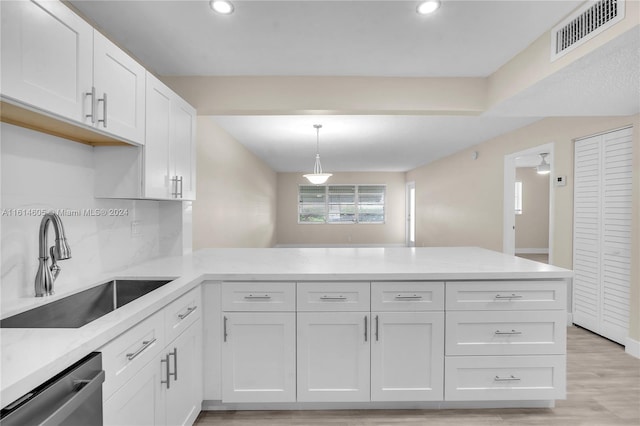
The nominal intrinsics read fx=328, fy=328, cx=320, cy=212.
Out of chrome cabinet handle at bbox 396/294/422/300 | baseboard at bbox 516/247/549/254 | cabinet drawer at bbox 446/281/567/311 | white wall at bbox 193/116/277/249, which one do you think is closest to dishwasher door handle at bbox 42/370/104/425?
chrome cabinet handle at bbox 396/294/422/300

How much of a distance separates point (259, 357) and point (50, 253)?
1218 mm

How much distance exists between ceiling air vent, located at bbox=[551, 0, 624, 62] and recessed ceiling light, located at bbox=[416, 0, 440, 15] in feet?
2.80

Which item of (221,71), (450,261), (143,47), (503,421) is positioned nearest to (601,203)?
(450,261)

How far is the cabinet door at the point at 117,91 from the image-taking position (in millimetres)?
1521

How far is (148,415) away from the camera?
139cm

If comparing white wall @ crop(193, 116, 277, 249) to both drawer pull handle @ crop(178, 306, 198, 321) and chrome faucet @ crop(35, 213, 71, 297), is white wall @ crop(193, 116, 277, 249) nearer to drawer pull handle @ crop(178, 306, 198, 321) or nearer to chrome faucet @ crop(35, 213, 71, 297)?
drawer pull handle @ crop(178, 306, 198, 321)

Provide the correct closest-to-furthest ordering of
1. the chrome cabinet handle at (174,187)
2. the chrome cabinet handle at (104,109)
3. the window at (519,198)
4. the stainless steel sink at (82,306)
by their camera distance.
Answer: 1. the stainless steel sink at (82,306)
2. the chrome cabinet handle at (104,109)
3. the chrome cabinet handle at (174,187)
4. the window at (519,198)

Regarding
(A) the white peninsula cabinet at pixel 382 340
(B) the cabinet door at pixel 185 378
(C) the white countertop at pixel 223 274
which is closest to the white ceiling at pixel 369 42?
(C) the white countertop at pixel 223 274

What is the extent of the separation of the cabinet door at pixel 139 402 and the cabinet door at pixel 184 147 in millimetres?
1272

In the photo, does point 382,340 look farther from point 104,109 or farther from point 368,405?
point 104,109

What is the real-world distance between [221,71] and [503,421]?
3.25 metres

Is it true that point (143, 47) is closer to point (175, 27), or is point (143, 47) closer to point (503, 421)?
point (175, 27)

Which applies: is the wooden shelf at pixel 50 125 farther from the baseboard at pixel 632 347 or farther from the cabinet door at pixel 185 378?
the baseboard at pixel 632 347

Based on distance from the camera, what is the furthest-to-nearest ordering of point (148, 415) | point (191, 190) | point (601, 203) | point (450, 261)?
1. point (601, 203)
2. point (191, 190)
3. point (450, 261)
4. point (148, 415)
